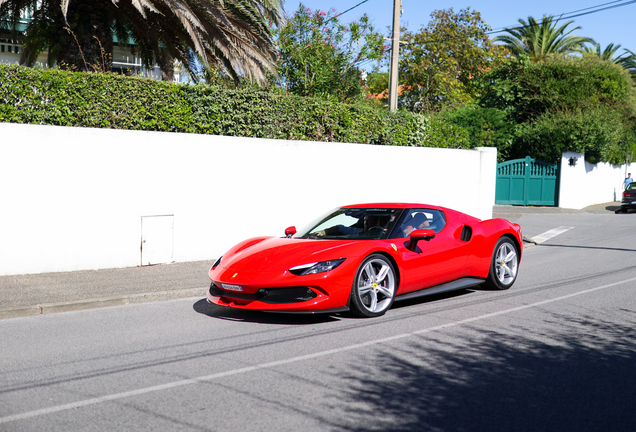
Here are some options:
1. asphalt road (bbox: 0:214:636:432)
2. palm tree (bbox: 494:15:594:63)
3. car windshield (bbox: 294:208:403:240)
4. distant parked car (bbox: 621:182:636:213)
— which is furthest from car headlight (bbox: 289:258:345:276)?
palm tree (bbox: 494:15:594:63)

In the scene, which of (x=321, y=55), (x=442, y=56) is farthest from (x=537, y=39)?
(x=321, y=55)

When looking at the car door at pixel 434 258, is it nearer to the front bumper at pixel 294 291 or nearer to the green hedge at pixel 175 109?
the front bumper at pixel 294 291

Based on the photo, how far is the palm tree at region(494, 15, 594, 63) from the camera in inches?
1487

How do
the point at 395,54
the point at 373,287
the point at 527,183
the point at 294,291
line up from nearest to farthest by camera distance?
the point at 294,291
the point at 373,287
the point at 395,54
the point at 527,183

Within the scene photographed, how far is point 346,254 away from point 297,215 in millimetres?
6026

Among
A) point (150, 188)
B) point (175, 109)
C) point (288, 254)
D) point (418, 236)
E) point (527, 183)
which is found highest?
point (175, 109)

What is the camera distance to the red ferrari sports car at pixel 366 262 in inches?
246

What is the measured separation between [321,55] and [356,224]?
12.0m

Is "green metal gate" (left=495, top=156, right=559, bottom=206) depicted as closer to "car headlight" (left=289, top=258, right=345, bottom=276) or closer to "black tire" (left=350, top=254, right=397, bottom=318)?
"black tire" (left=350, top=254, right=397, bottom=318)

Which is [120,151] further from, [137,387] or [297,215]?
[137,387]

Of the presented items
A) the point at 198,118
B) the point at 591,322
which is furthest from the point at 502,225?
the point at 198,118

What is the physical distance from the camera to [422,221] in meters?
7.64

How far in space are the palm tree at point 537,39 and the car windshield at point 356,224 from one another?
33.8 metres

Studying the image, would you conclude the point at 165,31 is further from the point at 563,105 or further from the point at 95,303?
the point at 563,105
